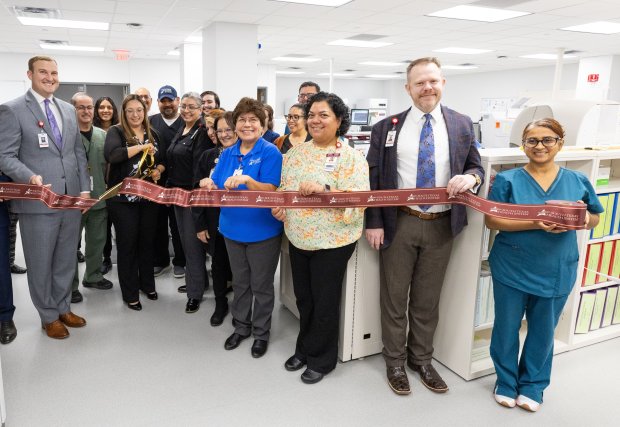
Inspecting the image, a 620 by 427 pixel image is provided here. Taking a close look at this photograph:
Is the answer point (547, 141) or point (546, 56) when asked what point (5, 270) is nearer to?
point (547, 141)

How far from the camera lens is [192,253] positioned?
3514 millimetres

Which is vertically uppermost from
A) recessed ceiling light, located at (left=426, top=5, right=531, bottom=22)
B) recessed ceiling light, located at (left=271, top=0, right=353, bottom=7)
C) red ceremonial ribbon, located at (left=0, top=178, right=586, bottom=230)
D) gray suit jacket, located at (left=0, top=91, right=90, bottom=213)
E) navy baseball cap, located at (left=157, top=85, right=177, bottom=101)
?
recessed ceiling light, located at (left=426, top=5, right=531, bottom=22)

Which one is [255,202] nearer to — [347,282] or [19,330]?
[347,282]

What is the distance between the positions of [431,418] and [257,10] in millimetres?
5816

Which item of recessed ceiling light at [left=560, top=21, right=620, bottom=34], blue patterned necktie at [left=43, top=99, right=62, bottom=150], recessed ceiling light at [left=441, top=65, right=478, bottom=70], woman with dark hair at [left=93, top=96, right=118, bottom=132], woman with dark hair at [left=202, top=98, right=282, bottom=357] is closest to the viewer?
woman with dark hair at [left=202, top=98, right=282, bottom=357]

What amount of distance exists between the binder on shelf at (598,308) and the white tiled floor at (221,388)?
143mm

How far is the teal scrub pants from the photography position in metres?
2.35

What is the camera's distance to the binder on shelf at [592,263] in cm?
309

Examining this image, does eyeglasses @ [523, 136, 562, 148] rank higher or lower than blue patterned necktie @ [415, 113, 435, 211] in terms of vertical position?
higher

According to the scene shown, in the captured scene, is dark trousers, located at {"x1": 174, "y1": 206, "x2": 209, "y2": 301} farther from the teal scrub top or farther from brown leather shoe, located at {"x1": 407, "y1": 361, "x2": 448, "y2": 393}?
the teal scrub top

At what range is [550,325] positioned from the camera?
92.0 inches

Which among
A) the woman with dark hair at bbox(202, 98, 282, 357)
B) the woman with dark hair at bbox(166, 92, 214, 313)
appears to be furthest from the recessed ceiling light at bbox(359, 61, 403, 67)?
the woman with dark hair at bbox(202, 98, 282, 357)

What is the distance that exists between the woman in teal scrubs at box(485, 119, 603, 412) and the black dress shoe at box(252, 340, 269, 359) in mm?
1392

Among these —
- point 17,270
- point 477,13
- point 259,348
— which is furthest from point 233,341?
point 477,13
